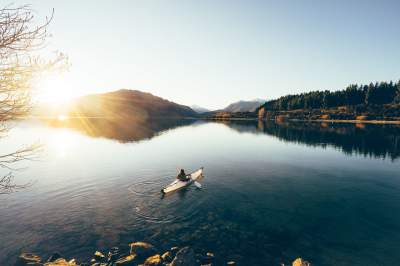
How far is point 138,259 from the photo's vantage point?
16.1 meters

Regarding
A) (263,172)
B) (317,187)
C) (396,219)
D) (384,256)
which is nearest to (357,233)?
(384,256)

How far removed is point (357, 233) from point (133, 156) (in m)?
45.4

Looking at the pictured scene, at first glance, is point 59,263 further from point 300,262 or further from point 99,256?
point 300,262

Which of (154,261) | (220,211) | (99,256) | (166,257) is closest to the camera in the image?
(154,261)

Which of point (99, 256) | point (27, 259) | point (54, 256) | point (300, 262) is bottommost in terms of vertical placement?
point (300, 262)

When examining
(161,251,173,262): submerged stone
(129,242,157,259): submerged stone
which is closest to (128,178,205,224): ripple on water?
(129,242,157,259): submerged stone

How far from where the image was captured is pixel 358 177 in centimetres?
3866

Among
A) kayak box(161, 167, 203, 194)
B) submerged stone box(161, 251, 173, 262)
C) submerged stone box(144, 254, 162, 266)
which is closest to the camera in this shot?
submerged stone box(144, 254, 162, 266)

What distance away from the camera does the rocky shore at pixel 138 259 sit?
1555 cm

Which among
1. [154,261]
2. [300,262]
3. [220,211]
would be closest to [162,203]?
[220,211]

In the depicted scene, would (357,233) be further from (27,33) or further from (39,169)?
(39,169)

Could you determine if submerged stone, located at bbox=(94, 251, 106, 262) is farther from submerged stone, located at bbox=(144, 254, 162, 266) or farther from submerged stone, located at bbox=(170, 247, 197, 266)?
submerged stone, located at bbox=(170, 247, 197, 266)

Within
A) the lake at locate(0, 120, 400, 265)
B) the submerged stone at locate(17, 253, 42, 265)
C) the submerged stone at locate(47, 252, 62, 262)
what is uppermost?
the submerged stone at locate(17, 253, 42, 265)

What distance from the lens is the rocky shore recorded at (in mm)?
15547
